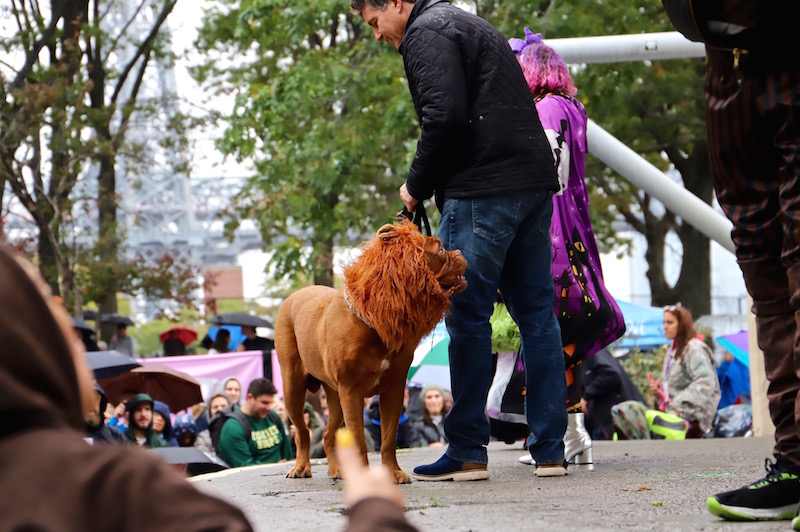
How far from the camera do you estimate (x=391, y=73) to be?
20.6 meters

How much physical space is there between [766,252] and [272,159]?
18.2m

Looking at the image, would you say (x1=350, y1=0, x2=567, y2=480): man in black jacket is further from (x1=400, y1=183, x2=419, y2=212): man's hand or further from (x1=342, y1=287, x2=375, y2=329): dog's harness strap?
(x1=342, y1=287, x2=375, y2=329): dog's harness strap

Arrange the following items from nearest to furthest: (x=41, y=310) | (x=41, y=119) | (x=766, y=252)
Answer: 1. (x=41, y=310)
2. (x=766, y=252)
3. (x=41, y=119)

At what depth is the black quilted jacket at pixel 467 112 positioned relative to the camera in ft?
16.8

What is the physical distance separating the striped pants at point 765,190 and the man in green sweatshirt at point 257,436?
22.1ft

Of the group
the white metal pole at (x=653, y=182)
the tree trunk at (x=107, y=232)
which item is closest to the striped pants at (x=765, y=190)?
the white metal pole at (x=653, y=182)

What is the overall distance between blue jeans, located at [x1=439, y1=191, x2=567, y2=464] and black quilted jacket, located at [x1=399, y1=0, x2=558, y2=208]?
0.39ft

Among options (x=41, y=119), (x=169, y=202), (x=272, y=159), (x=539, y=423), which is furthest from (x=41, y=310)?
(x=169, y=202)

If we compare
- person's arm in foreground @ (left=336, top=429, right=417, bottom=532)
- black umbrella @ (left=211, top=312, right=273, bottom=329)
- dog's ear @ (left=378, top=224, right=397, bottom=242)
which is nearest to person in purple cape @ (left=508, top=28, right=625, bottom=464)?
dog's ear @ (left=378, top=224, right=397, bottom=242)

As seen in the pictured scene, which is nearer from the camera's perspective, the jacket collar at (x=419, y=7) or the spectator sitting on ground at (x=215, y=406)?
the jacket collar at (x=419, y=7)

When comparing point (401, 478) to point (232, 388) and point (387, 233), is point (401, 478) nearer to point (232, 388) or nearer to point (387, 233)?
point (387, 233)

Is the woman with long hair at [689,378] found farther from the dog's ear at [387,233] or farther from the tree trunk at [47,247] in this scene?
the tree trunk at [47,247]

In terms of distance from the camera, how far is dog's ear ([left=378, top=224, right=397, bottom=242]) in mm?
5184

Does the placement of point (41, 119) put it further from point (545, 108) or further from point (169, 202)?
point (169, 202)
